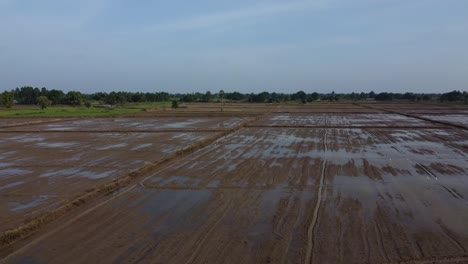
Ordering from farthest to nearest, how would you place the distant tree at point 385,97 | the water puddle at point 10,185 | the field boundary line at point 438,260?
the distant tree at point 385,97, the water puddle at point 10,185, the field boundary line at point 438,260

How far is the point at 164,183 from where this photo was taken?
11.7m

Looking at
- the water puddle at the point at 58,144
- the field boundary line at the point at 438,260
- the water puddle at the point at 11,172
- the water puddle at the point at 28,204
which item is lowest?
the water puddle at the point at 58,144

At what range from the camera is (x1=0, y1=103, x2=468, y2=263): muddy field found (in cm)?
647

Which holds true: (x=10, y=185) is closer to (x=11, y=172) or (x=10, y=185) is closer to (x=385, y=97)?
(x=11, y=172)

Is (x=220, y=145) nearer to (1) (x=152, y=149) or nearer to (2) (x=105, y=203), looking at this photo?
(1) (x=152, y=149)

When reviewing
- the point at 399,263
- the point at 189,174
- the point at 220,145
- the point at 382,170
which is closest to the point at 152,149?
the point at 220,145

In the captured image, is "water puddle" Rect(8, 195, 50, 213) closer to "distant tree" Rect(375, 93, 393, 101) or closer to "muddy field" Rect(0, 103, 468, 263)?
"muddy field" Rect(0, 103, 468, 263)

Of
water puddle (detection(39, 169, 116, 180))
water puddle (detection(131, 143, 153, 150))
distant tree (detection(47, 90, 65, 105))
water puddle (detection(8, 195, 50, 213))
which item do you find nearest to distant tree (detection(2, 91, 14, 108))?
distant tree (detection(47, 90, 65, 105))

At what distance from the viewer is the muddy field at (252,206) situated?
21.2 ft

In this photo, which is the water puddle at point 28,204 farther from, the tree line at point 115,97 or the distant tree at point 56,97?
the distant tree at point 56,97

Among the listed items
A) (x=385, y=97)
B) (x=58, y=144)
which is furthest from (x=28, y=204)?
(x=385, y=97)

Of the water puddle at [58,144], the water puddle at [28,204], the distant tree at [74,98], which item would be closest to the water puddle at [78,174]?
the water puddle at [28,204]

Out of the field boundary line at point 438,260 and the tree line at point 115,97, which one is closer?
the field boundary line at point 438,260

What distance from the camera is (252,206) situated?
9094mm
